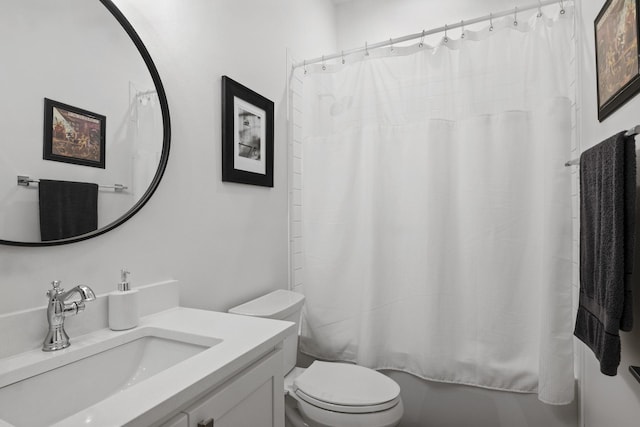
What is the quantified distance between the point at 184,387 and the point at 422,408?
1.47 meters

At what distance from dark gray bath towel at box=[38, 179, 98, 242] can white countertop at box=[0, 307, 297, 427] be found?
0.30 m

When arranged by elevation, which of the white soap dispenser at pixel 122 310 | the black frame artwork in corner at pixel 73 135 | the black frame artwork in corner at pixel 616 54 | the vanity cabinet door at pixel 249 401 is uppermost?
the black frame artwork in corner at pixel 616 54

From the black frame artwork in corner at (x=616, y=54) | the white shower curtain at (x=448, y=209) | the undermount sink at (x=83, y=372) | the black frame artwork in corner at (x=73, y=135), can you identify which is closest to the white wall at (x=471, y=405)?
the white shower curtain at (x=448, y=209)

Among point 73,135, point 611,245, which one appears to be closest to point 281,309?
point 73,135

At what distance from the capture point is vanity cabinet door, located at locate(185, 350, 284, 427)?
77cm

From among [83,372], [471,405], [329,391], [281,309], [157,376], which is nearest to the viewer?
[157,376]

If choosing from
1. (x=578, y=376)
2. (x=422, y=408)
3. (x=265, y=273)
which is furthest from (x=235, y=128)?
(x=578, y=376)

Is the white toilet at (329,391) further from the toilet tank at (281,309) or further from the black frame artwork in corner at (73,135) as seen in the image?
the black frame artwork in corner at (73,135)

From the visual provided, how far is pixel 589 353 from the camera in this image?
1.45 metres

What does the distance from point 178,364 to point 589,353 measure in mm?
1583

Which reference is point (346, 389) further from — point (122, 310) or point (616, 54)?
point (616, 54)

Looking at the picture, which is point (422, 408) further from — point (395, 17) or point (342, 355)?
point (395, 17)

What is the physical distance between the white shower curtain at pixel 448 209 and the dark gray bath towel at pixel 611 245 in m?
0.36

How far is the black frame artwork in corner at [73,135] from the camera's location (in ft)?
3.12
